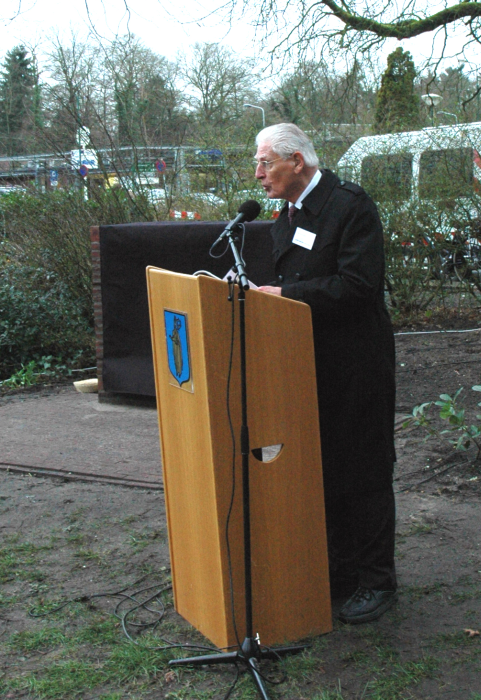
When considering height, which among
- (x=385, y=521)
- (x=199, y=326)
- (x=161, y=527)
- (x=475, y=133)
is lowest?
(x=161, y=527)

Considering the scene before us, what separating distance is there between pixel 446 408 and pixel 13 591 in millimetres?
2488

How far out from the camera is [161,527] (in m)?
4.30

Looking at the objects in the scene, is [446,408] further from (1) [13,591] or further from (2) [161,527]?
(1) [13,591]

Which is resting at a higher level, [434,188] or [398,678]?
[434,188]

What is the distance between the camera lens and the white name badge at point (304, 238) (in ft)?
9.93

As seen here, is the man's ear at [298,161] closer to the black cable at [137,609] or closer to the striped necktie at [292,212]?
the striped necktie at [292,212]

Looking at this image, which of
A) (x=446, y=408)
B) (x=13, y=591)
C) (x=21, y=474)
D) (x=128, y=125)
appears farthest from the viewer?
(x=128, y=125)

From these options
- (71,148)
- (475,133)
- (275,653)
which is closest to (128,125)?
(71,148)

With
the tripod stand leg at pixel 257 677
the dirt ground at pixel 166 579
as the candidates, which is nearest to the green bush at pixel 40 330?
the dirt ground at pixel 166 579

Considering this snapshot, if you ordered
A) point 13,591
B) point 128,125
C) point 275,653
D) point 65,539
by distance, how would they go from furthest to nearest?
point 128,125, point 65,539, point 13,591, point 275,653

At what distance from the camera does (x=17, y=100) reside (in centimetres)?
1133

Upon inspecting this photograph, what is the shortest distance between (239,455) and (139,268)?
13.6 feet

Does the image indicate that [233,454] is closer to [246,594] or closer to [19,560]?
[246,594]

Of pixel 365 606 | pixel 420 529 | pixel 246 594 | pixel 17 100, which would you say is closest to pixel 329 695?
pixel 246 594
